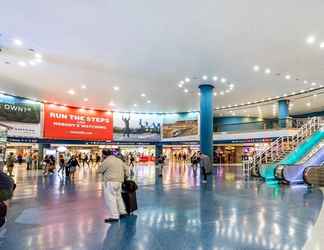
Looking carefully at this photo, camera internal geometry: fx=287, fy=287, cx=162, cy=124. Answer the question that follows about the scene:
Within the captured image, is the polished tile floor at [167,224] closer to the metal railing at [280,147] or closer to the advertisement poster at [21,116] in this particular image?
the metal railing at [280,147]

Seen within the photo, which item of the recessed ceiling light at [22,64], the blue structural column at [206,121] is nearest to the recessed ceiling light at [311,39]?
the blue structural column at [206,121]

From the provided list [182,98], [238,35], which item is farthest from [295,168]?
[182,98]

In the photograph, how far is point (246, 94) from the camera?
24.2 meters

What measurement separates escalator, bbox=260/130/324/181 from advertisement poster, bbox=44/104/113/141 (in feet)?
69.4

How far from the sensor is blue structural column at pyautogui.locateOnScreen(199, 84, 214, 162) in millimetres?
19703

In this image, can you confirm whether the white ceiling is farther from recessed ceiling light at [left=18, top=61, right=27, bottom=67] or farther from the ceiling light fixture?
recessed ceiling light at [left=18, top=61, right=27, bottom=67]

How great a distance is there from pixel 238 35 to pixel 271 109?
2174 cm

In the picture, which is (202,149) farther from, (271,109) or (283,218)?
(271,109)

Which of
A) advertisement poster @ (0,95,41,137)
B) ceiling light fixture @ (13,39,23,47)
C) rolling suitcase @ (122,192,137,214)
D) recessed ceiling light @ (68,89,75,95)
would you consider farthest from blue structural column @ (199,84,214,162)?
advertisement poster @ (0,95,41,137)

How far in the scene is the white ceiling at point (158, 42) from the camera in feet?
32.2

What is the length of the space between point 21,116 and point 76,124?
19.2ft

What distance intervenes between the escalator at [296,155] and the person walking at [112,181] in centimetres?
987

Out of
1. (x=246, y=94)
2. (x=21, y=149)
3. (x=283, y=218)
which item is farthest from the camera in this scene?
(x=21, y=149)

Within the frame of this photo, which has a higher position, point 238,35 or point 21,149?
point 238,35
